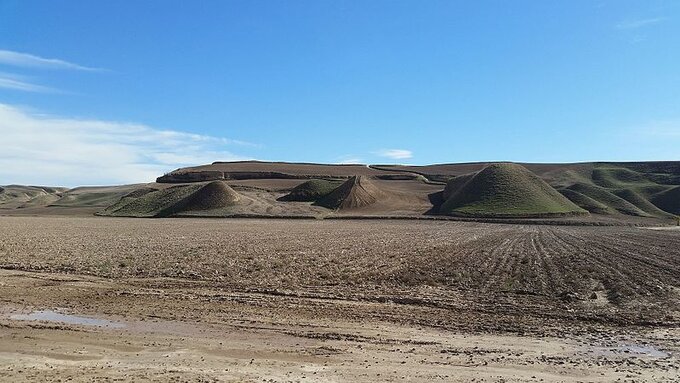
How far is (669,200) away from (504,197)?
201 ft

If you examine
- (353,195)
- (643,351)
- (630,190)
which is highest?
(630,190)

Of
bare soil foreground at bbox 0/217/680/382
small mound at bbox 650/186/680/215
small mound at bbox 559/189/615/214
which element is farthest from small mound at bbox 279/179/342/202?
bare soil foreground at bbox 0/217/680/382

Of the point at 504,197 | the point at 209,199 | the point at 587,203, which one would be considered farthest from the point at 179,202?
the point at 587,203

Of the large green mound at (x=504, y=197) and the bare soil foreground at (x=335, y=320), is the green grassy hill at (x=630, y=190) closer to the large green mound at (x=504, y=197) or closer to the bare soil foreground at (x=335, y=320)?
the large green mound at (x=504, y=197)

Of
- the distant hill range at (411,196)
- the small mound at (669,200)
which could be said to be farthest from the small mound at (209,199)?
the small mound at (669,200)

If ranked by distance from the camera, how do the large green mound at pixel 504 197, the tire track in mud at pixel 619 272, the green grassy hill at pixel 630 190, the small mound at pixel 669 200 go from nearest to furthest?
the tire track in mud at pixel 619 272
the large green mound at pixel 504 197
the green grassy hill at pixel 630 190
the small mound at pixel 669 200

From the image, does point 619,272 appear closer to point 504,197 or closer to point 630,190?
point 504,197

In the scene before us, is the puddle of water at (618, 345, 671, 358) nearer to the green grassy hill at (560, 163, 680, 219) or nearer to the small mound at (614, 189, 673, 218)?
the green grassy hill at (560, 163, 680, 219)

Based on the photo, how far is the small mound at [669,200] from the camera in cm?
14275

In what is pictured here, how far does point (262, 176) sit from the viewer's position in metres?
170

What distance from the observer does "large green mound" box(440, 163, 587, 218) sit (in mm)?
103500

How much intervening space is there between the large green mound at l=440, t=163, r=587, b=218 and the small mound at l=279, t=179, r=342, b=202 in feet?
84.0

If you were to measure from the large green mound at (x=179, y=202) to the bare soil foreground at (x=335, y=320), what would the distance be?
280ft

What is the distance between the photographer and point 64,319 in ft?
45.4
